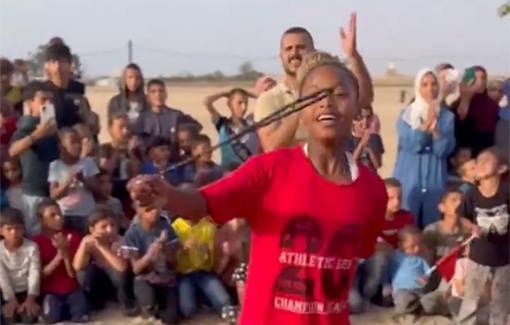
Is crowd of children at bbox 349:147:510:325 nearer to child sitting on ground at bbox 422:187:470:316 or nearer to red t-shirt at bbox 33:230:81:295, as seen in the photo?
child sitting on ground at bbox 422:187:470:316

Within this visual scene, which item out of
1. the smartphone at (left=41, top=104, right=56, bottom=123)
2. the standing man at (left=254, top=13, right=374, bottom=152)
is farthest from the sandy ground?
the standing man at (left=254, top=13, right=374, bottom=152)

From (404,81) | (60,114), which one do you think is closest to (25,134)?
(60,114)

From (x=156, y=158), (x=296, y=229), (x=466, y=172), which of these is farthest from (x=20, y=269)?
(x=296, y=229)

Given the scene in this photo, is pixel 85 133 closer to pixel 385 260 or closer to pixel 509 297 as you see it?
pixel 385 260

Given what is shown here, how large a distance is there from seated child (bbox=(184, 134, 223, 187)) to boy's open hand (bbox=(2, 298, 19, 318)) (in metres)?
1.48

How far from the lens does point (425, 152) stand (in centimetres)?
767

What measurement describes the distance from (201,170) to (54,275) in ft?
4.28

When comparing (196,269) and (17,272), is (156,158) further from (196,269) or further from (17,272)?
(17,272)

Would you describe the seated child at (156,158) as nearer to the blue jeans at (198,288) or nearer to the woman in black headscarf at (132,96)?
the woman in black headscarf at (132,96)

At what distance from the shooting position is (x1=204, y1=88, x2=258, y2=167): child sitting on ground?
277 inches

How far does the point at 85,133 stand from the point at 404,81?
2548 cm

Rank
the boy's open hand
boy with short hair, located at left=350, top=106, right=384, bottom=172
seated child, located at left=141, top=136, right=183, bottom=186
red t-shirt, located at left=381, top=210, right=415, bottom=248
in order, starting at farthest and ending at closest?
boy with short hair, located at left=350, top=106, right=384, bottom=172 → seated child, located at left=141, top=136, right=183, bottom=186 → red t-shirt, located at left=381, top=210, right=415, bottom=248 → the boy's open hand

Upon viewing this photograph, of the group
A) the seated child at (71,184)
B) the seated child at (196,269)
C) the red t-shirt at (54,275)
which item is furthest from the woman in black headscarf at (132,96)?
the red t-shirt at (54,275)

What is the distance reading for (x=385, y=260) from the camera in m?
6.86
